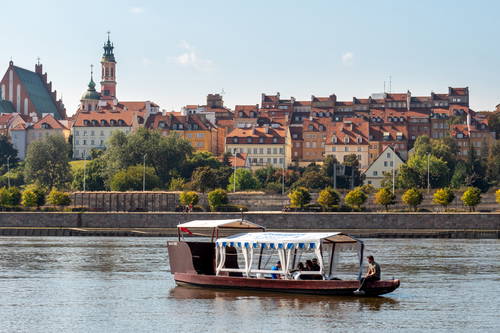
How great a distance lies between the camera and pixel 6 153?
7357 inches

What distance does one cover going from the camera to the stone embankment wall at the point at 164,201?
389 ft

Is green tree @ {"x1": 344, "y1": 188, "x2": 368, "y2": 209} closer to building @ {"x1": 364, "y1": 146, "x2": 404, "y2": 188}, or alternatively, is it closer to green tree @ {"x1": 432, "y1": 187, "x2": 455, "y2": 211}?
green tree @ {"x1": 432, "y1": 187, "x2": 455, "y2": 211}

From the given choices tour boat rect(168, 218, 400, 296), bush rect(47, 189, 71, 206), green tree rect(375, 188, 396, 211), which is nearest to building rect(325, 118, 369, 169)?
green tree rect(375, 188, 396, 211)

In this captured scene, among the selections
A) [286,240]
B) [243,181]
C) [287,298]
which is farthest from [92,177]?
[287,298]

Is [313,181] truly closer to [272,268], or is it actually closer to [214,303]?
[272,268]

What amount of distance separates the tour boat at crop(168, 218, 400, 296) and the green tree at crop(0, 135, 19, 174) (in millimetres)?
139496

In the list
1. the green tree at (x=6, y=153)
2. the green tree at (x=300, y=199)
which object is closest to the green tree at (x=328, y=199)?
the green tree at (x=300, y=199)

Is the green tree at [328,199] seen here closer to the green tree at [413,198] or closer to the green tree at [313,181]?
the green tree at [413,198]

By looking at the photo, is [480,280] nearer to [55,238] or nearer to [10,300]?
[10,300]

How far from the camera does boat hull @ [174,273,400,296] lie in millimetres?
43469

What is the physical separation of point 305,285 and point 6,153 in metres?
150

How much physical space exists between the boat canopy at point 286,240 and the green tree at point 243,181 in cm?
9376

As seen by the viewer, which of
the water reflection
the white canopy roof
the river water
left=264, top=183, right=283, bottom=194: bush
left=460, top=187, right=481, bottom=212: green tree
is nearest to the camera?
the river water

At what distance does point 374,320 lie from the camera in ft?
126
